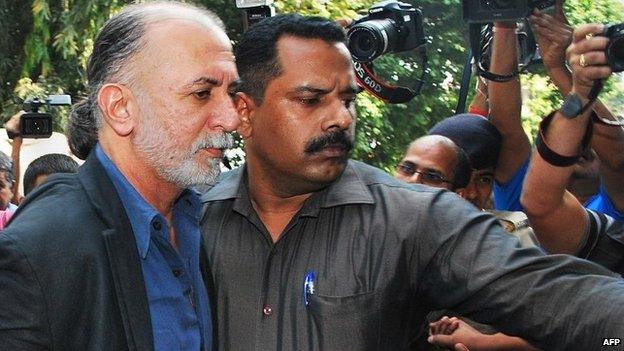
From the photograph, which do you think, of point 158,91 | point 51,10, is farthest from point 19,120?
Result: point 51,10

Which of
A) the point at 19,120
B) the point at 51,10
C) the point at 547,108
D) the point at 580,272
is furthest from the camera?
the point at 51,10

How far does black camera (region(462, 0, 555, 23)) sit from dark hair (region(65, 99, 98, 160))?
5.69ft

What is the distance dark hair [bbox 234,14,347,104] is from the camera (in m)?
3.04

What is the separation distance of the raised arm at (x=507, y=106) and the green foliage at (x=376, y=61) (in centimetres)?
36

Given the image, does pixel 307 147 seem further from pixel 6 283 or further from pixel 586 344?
pixel 6 283

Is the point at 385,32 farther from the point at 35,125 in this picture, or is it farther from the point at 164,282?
the point at 35,125

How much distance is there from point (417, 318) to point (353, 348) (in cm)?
26

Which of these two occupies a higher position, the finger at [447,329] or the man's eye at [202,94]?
the man's eye at [202,94]

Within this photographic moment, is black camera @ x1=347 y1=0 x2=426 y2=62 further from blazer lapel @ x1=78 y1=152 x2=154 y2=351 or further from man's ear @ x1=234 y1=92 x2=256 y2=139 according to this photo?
blazer lapel @ x1=78 y1=152 x2=154 y2=351

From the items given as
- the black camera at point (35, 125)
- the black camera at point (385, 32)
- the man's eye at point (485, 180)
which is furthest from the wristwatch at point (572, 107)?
the black camera at point (35, 125)

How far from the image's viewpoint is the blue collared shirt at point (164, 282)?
2195 mm

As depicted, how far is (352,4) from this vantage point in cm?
996

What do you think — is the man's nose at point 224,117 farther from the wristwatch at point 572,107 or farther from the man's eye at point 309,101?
the wristwatch at point 572,107

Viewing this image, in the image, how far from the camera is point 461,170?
379 centimetres
